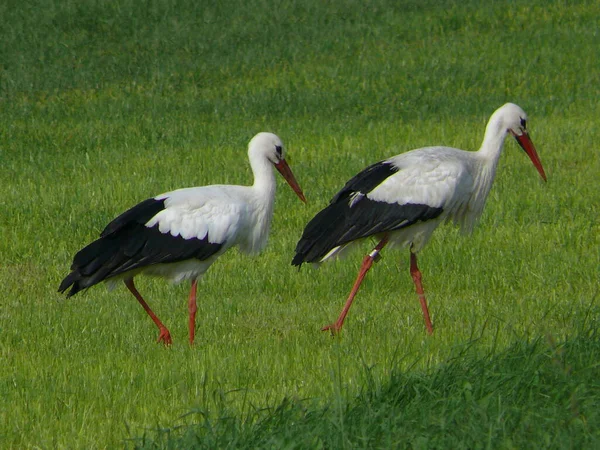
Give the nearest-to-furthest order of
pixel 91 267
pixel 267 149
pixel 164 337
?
1. pixel 91 267
2. pixel 164 337
3. pixel 267 149

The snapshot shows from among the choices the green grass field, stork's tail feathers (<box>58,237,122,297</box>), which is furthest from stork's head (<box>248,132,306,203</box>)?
stork's tail feathers (<box>58,237,122,297</box>)

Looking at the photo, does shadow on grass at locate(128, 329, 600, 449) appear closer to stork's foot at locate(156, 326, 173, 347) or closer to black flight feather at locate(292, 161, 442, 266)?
stork's foot at locate(156, 326, 173, 347)

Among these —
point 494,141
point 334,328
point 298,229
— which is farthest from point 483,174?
point 298,229

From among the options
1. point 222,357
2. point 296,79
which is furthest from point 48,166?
point 222,357

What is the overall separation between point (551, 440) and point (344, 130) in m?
9.70

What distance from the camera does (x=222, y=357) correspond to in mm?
6312

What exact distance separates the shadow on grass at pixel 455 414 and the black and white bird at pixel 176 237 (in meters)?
2.11

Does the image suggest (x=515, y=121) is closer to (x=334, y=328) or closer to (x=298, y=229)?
(x=298, y=229)

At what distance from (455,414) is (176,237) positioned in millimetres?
3082

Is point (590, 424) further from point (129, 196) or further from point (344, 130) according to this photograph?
point (344, 130)

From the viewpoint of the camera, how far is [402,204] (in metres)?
7.67

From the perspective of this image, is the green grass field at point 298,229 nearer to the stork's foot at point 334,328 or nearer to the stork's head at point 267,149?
the stork's foot at point 334,328

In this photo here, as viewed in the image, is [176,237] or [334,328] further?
[176,237]

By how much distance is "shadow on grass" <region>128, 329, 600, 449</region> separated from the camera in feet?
14.0
